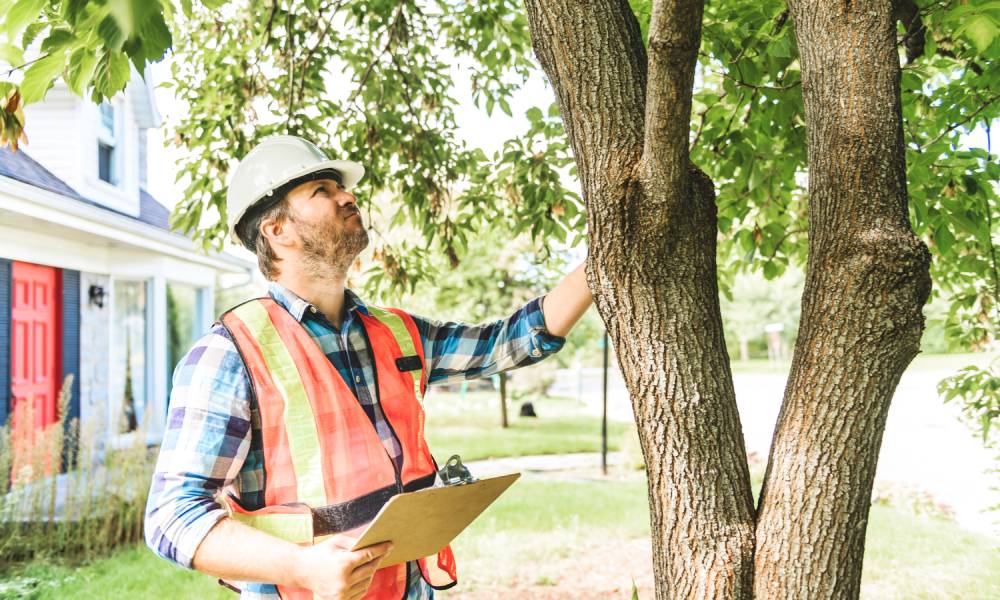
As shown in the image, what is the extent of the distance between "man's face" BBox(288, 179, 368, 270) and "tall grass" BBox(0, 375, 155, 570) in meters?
4.22

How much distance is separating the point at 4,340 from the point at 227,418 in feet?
22.8

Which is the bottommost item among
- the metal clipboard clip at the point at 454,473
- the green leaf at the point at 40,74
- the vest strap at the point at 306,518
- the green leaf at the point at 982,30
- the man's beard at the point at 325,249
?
the vest strap at the point at 306,518

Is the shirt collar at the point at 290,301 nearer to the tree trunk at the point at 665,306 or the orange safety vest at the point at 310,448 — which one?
the orange safety vest at the point at 310,448

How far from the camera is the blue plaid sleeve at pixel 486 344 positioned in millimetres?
2268

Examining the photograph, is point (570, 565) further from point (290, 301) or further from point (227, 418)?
point (227, 418)

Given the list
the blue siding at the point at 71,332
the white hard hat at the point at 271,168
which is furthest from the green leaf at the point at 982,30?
the blue siding at the point at 71,332

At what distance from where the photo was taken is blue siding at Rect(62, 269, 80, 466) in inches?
345

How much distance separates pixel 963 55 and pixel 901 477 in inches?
293

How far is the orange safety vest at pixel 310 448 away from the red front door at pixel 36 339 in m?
6.81

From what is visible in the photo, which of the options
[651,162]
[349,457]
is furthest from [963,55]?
[349,457]

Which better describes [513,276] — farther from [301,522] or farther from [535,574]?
[301,522]

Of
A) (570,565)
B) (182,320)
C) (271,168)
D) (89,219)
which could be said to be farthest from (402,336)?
(182,320)

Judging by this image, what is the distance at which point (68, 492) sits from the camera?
582 cm

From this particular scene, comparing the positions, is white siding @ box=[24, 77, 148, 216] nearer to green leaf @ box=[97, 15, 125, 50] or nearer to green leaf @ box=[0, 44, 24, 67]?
green leaf @ box=[0, 44, 24, 67]
